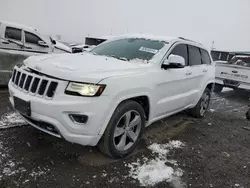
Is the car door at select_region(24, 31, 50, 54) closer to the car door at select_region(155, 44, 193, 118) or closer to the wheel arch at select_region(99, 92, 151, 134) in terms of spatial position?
the car door at select_region(155, 44, 193, 118)

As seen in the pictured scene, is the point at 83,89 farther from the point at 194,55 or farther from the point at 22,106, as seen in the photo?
the point at 194,55

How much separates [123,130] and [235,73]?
261 inches

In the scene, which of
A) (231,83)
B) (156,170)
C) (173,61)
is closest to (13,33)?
(173,61)

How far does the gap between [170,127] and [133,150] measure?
5.03 ft

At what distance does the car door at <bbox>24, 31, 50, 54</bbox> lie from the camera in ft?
27.0

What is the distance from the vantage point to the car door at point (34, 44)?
823cm

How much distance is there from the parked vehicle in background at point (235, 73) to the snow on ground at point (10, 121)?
7.19 m

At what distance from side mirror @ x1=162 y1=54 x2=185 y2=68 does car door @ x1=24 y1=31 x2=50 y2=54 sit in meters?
5.86

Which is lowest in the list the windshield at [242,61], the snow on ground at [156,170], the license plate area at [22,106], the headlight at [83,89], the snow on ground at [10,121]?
the snow on ground at [156,170]

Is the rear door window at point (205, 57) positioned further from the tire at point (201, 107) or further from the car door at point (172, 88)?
the car door at point (172, 88)

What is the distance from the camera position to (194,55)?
199 inches

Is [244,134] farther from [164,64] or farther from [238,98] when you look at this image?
[238,98]

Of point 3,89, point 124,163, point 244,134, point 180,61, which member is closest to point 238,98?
point 244,134

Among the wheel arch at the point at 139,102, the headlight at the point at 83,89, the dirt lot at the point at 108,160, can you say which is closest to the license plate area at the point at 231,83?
the dirt lot at the point at 108,160
